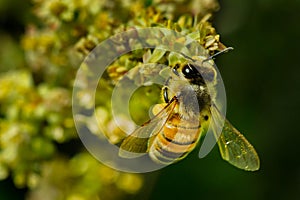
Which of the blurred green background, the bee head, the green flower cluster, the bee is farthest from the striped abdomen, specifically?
the blurred green background

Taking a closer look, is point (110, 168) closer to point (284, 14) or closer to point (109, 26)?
point (109, 26)

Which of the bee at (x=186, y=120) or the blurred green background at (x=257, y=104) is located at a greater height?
the bee at (x=186, y=120)

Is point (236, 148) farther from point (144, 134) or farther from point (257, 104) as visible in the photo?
point (257, 104)

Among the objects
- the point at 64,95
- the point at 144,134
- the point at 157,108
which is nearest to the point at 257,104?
the point at 64,95

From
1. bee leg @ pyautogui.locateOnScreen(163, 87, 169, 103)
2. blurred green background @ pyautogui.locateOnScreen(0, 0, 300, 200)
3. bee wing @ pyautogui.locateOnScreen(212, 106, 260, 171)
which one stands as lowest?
blurred green background @ pyautogui.locateOnScreen(0, 0, 300, 200)

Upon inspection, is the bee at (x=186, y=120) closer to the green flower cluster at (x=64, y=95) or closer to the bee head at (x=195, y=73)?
the bee head at (x=195, y=73)

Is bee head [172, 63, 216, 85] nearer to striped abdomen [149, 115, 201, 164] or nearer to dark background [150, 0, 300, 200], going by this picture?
striped abdomen [149, 115, 201, 164]

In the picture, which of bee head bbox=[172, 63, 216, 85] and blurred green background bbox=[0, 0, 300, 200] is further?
blurred green background bbox=[0, 0, 300, 200]

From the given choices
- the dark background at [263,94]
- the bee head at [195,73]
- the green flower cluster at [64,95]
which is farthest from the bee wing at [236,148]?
the dark background at [263,94]
